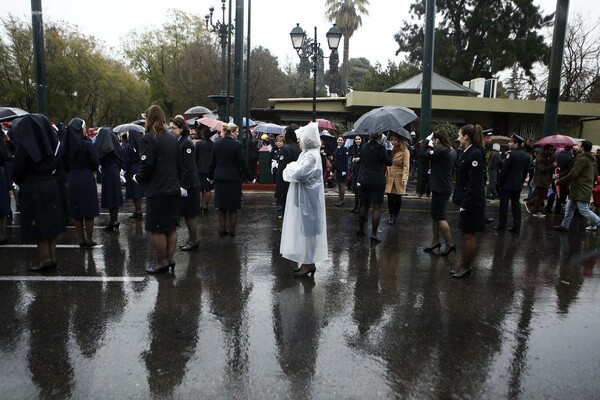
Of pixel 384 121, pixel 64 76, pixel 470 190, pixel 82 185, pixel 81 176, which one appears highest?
pixel 64 76

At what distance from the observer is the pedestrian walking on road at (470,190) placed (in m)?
5.66

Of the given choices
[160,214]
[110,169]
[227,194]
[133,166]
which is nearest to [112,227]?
[110,169]

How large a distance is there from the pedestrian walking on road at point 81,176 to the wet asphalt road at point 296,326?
50 cm

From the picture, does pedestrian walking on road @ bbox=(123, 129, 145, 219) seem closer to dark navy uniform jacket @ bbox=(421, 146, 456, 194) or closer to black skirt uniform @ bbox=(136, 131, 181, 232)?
black skirt uniform @ bbox=(136, 131, 181, 232)

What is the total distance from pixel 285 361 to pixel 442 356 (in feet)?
3.98

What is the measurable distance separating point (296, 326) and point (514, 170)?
6227 millimetres

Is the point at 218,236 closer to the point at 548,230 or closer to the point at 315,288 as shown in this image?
the point at 315,288

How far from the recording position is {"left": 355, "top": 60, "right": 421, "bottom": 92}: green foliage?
3459 centimetres

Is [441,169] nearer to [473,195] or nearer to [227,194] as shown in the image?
[473,195]

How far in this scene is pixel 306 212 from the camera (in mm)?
5707

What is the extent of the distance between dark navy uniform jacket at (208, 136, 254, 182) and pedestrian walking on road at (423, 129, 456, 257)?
110 inches

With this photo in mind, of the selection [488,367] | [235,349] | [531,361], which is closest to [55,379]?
[235,349]

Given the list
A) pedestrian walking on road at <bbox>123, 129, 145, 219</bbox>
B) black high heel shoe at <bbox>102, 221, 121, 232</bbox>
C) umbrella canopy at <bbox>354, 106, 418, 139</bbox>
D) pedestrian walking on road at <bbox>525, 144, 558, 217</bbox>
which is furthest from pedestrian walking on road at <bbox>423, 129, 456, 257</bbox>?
pedestrian walking on road at <bbox>123, 129, 145, 219</bbox>

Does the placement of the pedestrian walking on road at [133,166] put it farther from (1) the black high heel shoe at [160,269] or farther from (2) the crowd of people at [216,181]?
(1) the black high heel shoe at [160,269]
